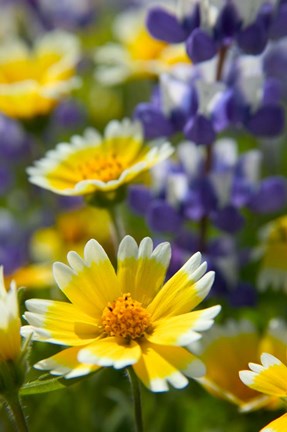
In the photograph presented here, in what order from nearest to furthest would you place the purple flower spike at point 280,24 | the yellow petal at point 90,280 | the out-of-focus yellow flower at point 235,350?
the yellow petal at point 90,280 < the out-of-focus yellow flower at point 235,350 < the purple flower spike at point 280,24

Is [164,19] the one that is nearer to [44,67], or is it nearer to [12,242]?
[44,67]

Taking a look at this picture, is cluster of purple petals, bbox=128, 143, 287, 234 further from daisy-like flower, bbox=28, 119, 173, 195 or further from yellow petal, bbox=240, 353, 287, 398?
yellow petal, bbox=240, 353, 287, 398

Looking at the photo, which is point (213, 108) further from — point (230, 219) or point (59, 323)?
point (59, 323)

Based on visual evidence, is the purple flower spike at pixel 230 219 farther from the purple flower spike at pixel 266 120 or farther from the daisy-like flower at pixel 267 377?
the daisy-like flower at pixel 267 377

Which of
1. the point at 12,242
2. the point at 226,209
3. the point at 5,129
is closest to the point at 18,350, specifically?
the point at 226,209

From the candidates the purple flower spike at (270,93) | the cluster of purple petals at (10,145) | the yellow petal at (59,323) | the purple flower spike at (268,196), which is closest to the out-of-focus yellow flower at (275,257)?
the purple flower spike at (268,196)
